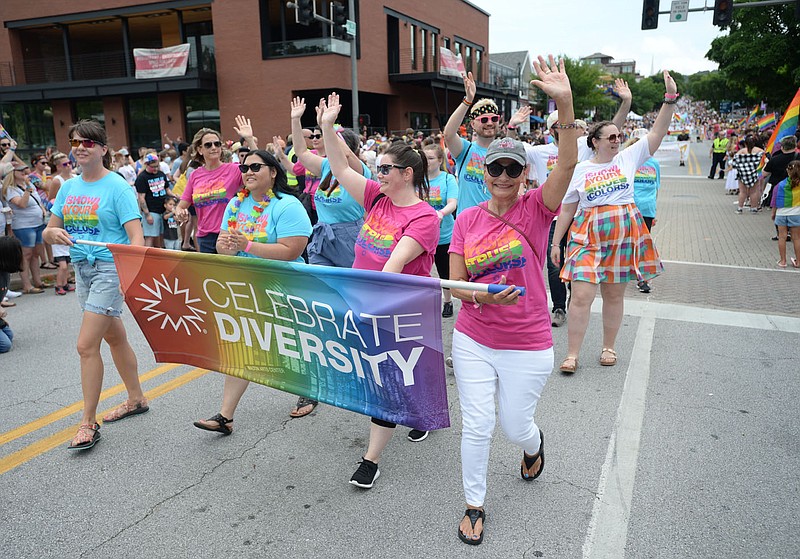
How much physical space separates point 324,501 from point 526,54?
7153cm

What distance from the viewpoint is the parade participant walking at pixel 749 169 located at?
15.0 meters

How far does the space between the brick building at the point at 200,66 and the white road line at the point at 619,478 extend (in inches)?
966

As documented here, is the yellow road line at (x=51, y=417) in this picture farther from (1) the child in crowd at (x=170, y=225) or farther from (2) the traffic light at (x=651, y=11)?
(2) the traffic light at (x=651, y=11)

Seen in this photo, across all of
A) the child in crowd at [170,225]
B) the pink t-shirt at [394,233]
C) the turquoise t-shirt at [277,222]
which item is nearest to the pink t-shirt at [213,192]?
the turquoise t-shirt at [277,222]

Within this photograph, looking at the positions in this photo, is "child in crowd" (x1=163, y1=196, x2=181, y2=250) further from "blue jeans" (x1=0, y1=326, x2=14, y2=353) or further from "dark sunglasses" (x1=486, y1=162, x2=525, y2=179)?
"dark sunglasses" (x1=486, y1=162, x2=525, y2=179)

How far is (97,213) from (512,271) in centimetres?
278

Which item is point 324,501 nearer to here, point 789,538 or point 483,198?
point 789,538

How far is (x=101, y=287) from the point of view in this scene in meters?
3.97

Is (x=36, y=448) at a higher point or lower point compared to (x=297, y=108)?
lower

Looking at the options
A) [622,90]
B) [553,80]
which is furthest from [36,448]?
[622,90]

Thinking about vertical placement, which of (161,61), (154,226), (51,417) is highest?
(161,61)

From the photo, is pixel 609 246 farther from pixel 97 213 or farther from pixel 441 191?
pixel 97 213

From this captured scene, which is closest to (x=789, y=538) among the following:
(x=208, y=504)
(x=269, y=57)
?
(x=208, y=504)

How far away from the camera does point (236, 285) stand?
343 centimetres
